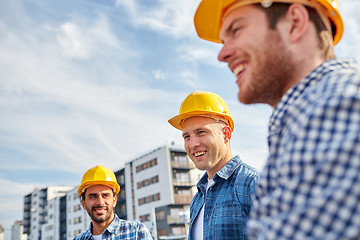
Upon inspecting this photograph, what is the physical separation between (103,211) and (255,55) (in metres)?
5.01

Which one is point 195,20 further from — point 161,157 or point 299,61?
point 161,157

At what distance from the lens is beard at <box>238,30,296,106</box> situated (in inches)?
59.2

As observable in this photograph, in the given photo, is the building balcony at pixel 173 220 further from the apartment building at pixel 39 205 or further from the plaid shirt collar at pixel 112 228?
the apartment building at pixel 39 205

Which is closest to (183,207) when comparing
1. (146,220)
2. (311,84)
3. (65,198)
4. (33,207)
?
(146,220)

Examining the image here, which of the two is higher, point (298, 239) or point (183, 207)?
point (183, 207)

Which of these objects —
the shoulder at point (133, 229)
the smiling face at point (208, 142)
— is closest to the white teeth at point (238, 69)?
the smiling face at point (208, 142)

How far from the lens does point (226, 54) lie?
5.72 feet

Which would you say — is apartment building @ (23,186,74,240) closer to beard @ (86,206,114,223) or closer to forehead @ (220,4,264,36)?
beard @ (86,206,114,223)

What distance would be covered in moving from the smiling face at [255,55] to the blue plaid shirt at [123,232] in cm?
454

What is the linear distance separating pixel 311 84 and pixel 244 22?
56cm

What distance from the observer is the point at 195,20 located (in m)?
2.56

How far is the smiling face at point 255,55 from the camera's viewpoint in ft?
4.99

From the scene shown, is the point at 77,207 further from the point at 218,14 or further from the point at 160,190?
the point at 218,14

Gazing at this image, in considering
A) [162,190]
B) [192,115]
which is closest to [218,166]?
[192,115]
